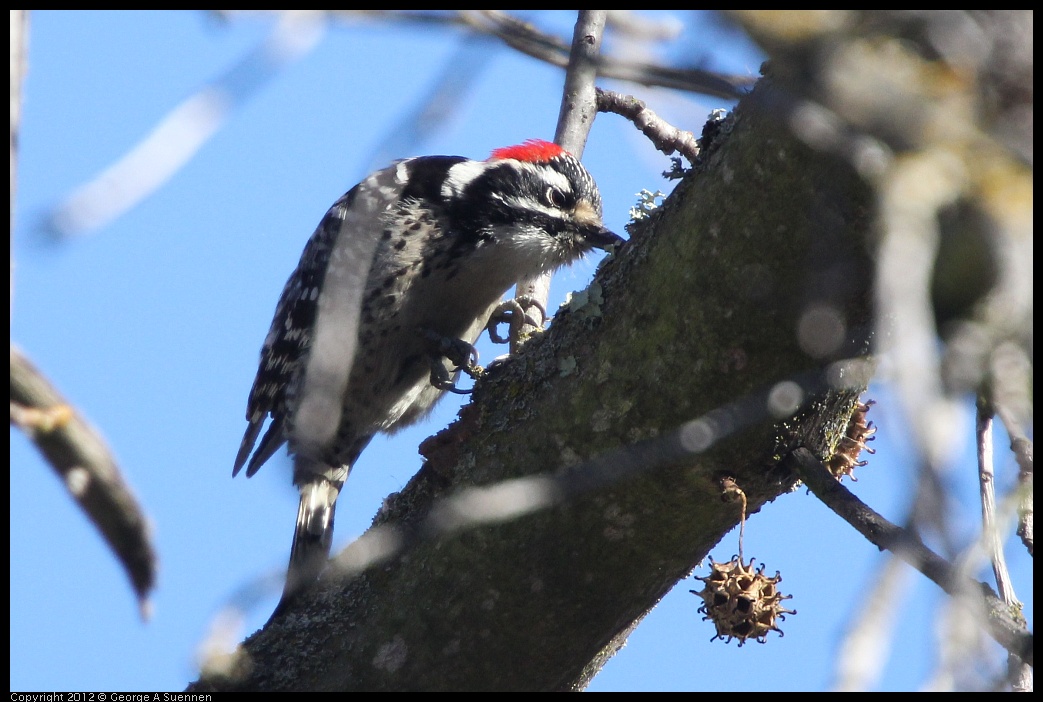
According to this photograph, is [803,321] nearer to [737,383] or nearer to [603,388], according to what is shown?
[737,383]

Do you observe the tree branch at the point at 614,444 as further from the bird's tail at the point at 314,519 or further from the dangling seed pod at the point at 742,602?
the bird's tail at the point at 314,519

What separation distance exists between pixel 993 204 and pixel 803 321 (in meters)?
1.23

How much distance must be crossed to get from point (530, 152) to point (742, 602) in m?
2.95

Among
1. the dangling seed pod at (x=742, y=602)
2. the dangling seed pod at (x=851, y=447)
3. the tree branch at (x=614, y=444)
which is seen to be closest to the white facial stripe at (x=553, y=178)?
the tree branch at (x=614, y=444)

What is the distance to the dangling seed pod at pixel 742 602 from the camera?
9.23 ft

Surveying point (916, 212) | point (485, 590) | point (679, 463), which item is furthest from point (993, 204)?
point (485, 590)

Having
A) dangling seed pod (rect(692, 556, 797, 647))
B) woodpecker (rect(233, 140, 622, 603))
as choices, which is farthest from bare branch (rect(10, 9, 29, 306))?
woodpecker (rect(233, 140, 622, 603))

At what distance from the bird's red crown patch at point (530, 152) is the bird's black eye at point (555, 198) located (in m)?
0.16

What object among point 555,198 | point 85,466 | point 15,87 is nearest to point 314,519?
point 555,198

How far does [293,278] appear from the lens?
5.44 m

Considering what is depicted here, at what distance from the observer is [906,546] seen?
1332mm

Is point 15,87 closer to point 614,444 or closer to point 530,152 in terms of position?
point 614,444

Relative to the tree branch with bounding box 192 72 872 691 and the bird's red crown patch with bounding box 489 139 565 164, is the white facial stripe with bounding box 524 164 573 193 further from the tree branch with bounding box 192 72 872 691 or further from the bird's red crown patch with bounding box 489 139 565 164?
the tree branch with bounding box 192 72 872 691

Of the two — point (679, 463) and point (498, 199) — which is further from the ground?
point (498, 199)
